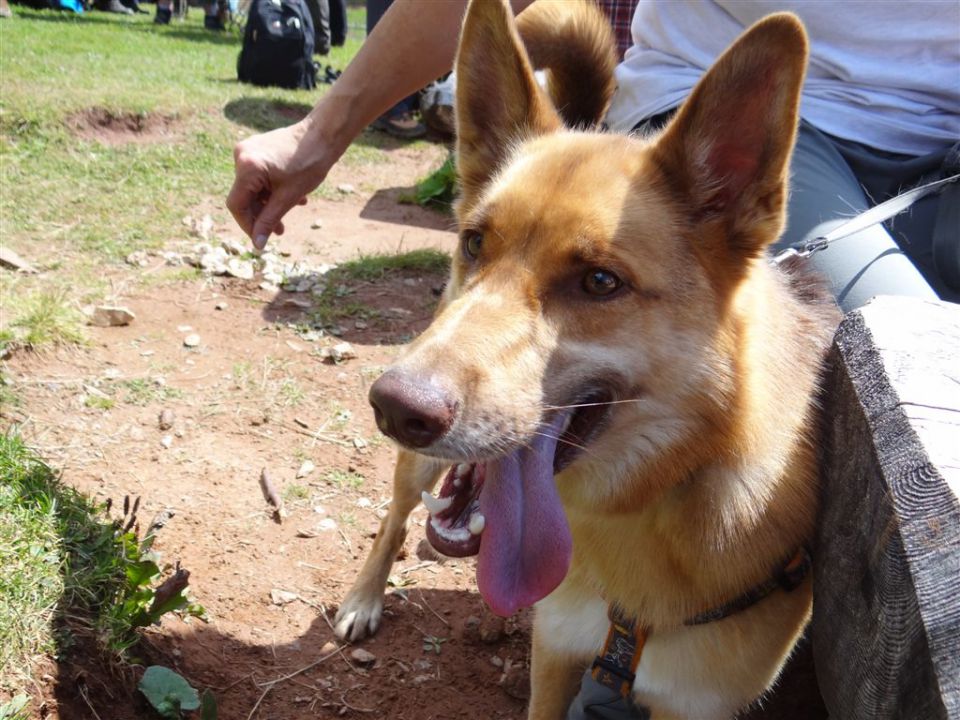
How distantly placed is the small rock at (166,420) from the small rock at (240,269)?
158cm

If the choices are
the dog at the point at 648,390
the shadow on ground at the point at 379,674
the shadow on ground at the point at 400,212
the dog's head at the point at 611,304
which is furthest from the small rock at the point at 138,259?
the dog's head at the point at 611,304

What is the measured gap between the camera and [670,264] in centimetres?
197

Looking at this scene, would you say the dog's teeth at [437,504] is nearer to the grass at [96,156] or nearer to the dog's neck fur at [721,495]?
the dog's neck fur at [721,495]

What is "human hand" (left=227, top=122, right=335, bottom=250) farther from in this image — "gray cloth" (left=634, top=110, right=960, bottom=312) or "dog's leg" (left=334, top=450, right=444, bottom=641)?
"gray cloth" (left=634, top=110, right=960, bottom=312)

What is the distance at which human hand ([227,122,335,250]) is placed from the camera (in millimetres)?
2990

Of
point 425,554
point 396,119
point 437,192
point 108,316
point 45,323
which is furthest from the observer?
point 396,119

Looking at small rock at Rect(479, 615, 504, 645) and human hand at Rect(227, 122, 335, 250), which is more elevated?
human hand at Rect(227, 122, 335, 250)

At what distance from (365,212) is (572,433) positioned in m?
5.10

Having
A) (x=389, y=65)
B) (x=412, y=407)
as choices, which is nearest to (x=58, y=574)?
(x=412, y=407)

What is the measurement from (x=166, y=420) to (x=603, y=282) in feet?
7.68

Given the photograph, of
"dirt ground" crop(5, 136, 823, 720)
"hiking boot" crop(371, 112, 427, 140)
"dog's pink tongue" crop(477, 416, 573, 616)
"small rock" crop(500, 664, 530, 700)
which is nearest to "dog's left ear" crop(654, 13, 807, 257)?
"dog's pink tongue" crop(477, 416, 573, 616)

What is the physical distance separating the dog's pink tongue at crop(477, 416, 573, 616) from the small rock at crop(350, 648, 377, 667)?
1.22 meters

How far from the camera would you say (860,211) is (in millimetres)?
2689

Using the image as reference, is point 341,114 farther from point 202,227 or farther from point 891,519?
point 202,227
